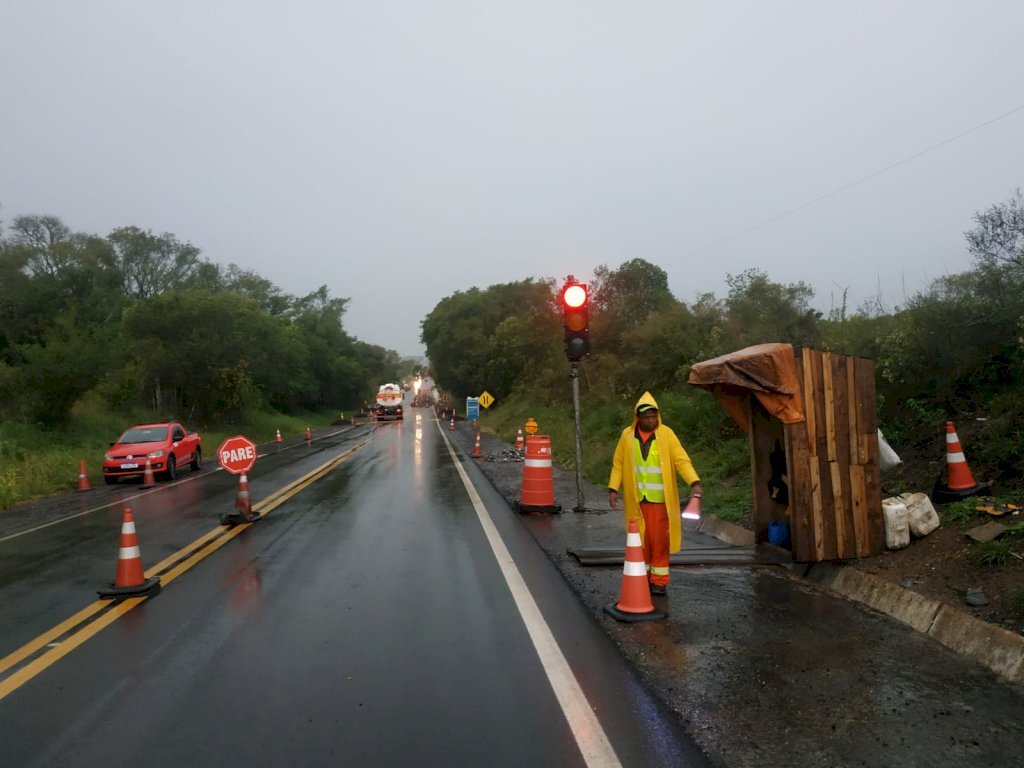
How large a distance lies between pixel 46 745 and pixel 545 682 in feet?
9.27

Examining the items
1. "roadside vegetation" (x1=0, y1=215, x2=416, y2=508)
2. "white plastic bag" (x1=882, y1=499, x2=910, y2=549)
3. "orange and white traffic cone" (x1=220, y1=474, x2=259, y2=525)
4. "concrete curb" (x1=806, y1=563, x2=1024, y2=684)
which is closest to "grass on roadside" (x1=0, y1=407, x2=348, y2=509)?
"roadside vegetation" (x1=0, y1=215, x2=416, y2=508)

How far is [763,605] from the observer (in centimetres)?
645

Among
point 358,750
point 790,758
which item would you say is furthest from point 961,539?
point 358,750

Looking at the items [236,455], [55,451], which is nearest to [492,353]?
[55,451]

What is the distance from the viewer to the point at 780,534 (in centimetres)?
820

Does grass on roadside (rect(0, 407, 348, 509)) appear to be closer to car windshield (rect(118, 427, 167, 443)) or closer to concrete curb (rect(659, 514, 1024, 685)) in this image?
car windshield (rect(118, 427, 167, 443))

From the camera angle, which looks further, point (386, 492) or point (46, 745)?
point (386, 492)

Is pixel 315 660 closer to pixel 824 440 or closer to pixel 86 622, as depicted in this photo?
pixel 86 622

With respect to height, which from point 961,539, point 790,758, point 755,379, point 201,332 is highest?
point 201,332

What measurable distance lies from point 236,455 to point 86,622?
5.88m

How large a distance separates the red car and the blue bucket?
54.0ft

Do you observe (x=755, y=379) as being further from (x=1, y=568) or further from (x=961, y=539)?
(x=1, y=568)

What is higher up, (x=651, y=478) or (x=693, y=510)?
(x=651, y=478)

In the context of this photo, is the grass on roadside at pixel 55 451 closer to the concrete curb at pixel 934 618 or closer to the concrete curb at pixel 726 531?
the concrete curb at pixel 726 531
